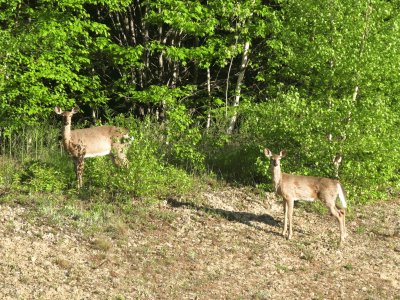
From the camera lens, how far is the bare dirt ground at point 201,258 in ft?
32.0

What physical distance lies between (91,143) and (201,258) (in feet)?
12.8

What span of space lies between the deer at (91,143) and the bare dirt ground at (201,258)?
60.0 inches

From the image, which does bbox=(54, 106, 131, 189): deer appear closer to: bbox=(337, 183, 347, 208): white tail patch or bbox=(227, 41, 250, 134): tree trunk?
bbox=(337, 183, 347, 208): white tail patch

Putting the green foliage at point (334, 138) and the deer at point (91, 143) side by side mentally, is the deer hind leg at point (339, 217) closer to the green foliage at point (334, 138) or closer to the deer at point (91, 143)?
the green foliage at point (334, 138)

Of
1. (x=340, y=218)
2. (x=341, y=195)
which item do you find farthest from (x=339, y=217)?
(x=341, y=195)

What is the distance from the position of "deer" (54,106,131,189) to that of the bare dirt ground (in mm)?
1524

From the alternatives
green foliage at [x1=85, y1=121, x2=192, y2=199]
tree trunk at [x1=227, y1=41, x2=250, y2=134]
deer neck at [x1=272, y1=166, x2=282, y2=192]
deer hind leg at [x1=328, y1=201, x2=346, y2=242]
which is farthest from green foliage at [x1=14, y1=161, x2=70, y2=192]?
tree trunk at [x1=227, y1=41, x2=250, y2=134]

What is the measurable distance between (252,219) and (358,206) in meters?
3.16

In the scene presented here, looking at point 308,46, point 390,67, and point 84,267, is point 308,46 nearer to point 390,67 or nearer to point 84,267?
point 390,67

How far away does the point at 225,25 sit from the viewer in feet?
60.2

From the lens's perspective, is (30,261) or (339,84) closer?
(30,261)

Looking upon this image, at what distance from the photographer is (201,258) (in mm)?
11164

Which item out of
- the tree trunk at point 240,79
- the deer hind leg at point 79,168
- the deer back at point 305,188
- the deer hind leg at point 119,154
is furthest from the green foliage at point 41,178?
the tree trunk at point 240,79

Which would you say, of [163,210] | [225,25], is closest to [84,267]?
[163,210]
